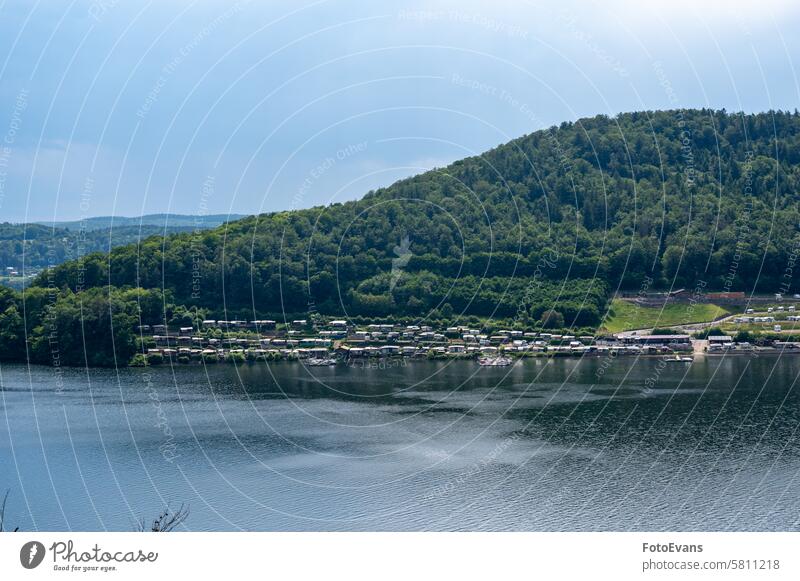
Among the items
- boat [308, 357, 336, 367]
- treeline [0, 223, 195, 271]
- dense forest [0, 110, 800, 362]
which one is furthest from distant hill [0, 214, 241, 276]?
boat [308, 357, 336, 367]

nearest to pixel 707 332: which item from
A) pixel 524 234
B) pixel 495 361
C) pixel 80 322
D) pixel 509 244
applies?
pixel 495 361

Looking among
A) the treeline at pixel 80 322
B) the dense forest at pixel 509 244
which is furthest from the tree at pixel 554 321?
the treeline at pixel 80 322

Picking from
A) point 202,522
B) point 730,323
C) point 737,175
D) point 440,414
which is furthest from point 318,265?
point 202,522

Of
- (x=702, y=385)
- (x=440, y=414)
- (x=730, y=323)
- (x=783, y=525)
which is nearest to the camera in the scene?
(x=783, y=525)

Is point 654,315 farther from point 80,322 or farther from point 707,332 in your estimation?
point 80,322

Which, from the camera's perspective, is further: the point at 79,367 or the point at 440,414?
the point at 79,367

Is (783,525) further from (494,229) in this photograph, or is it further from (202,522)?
(494,229)
